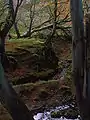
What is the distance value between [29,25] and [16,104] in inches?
376

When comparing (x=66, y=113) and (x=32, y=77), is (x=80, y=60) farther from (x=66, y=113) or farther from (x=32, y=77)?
(x=32, y=77)

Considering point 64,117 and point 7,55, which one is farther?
point 7,55

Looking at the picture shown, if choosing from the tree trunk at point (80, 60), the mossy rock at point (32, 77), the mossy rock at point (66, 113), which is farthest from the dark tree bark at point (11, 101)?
the mossy rock at point (32, 77)

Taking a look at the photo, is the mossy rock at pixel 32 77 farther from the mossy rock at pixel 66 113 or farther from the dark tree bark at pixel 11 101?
the dark tree bark at pixel 11 101

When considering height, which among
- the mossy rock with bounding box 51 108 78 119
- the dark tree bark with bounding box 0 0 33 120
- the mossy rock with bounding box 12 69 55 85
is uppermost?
the dark tree bark with bounding box 0 0 33 120

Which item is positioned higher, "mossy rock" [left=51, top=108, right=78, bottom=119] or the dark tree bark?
the dark tree bark

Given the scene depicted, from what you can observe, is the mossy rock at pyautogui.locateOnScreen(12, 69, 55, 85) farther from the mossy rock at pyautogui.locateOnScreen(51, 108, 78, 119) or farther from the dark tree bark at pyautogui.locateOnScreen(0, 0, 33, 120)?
the dark tree bark at pyautogui.locateOnScreen(0, 0, 33, 120)

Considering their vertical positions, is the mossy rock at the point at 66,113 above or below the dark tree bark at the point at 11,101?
below

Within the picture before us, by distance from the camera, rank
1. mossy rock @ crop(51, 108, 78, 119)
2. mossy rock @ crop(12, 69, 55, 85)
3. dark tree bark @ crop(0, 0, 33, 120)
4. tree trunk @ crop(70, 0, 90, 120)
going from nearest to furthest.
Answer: dark tree bark @ crop(0, 0, 33, 120), tree trunk @ crop(70, 0, 90, 120), mossy rock @ crop(51, 108, 78, 119), mossy rock @ crop(12, 69, 55, 85)

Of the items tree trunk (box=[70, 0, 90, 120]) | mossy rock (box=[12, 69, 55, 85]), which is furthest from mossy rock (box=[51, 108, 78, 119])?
mossy rock (box=[12, 69, 55, 85])

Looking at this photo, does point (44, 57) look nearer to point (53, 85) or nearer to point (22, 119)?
point (53, 85)

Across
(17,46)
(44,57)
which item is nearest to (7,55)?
(17,46)

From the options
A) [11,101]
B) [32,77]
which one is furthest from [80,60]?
[32,77]

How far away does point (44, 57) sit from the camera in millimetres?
11914
